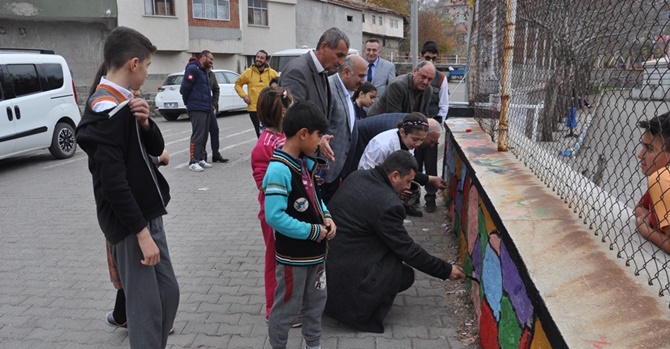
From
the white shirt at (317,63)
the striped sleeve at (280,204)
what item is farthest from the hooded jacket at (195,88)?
the striped sleeve at (280,204)

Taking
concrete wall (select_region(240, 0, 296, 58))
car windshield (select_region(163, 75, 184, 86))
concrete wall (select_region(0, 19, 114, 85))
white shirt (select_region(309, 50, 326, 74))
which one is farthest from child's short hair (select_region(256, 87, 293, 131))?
concrete wall (select_region(240, 0, 296, 58))

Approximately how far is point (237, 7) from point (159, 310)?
27.3 m

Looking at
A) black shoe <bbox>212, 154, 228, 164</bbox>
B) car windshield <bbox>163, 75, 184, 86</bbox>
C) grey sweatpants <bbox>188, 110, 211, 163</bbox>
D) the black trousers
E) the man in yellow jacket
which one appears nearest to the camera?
the black trousers

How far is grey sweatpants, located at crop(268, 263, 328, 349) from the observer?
270cm

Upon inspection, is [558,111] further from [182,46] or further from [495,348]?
[182,46]

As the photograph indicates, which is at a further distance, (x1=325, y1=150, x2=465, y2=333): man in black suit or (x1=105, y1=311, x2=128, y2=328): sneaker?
(x1=105, y1=311, x2=128, y2=328): sneaker

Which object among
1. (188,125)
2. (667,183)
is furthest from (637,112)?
(188,125)

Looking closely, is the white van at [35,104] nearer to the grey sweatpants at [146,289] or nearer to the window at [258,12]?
the grey sweatpants at [146,289]

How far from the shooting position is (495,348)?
263 cm

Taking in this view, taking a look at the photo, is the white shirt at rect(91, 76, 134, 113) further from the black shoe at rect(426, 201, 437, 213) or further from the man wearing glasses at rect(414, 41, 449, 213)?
the black shoe at rect(426, 201, 437, 213)

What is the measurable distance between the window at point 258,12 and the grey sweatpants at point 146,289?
2848 cm

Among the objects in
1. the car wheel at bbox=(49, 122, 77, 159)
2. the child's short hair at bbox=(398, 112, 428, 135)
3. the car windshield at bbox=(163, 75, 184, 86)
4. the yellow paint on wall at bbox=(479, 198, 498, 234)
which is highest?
the car windshield at bbox=(163, 75, 184, 86)

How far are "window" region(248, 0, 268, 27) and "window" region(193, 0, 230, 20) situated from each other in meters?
2.21

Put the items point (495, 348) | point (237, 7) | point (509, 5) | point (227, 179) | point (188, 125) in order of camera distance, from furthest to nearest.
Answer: point (237, 7) → point (188, 125) → point (227, 179) → point (509, 5) → point (495, 348)
